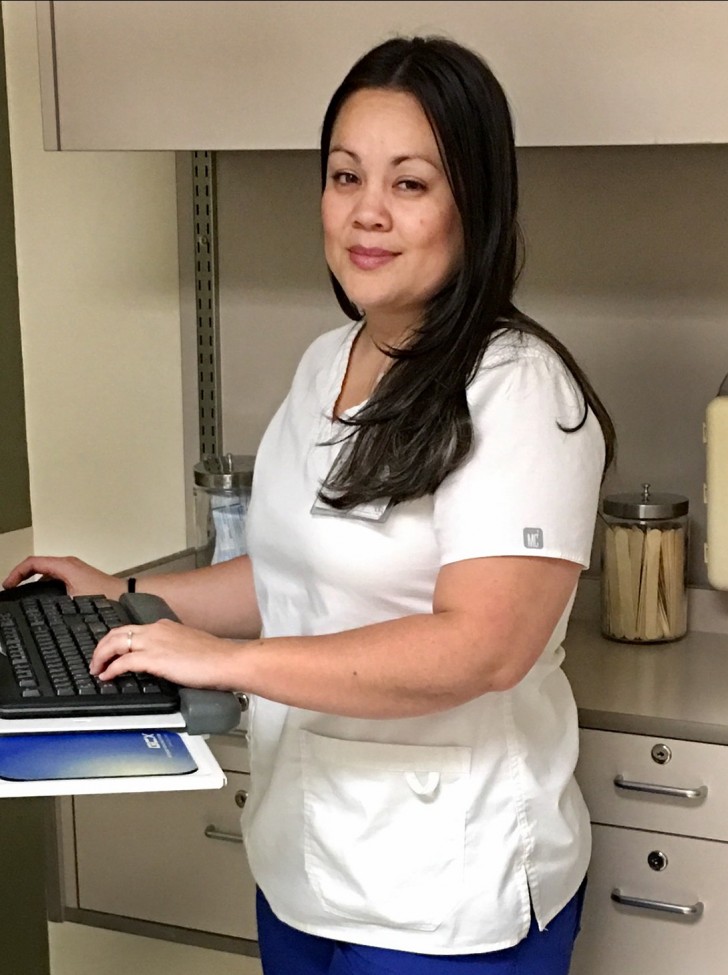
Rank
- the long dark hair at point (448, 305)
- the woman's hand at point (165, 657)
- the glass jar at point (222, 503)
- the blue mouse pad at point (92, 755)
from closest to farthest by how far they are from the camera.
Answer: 1. the blue mouse pad at point (92, 755)
2. the woman's hand at point (165, 657)
3. the long dark hair at point (448, 305)
4. the glass jar at point (222, 503)

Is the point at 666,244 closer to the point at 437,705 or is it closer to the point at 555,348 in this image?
the point at 555,348

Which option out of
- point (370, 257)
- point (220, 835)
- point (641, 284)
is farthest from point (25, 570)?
point (641, 284)

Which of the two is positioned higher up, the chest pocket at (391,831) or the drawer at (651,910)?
the chest pocket at (391,831)

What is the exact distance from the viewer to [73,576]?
137 centimetres

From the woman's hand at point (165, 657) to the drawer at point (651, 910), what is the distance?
0.63m

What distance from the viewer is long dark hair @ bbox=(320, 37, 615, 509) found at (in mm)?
1079

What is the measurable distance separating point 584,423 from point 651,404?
2.29 feet

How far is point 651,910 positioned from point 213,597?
1.93ft

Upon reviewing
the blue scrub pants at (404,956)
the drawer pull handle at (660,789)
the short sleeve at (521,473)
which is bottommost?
the blue scrub pants at (404,956)

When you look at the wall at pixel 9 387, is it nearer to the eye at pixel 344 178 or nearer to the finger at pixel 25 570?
the finger at pixel 25 570

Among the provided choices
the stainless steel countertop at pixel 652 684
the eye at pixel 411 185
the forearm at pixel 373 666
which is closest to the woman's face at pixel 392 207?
the eye at pixel 411 185

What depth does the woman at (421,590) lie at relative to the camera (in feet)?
3.36

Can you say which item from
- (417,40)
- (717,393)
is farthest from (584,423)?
(717,393)

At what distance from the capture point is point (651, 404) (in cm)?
176
